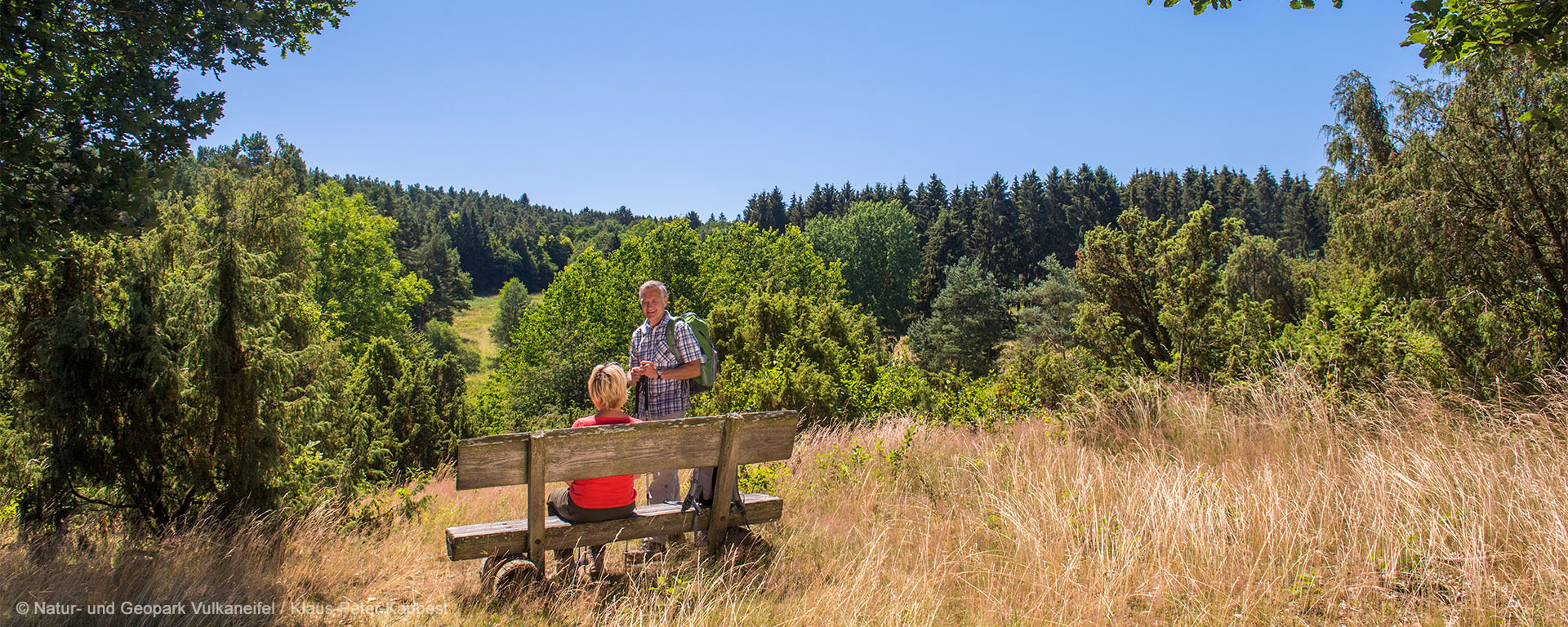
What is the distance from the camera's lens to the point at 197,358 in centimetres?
486

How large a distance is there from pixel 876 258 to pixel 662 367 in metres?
55.8

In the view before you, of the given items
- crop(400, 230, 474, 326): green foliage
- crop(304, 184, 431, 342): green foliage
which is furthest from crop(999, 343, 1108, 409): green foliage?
crop(400, 230, 474, 326): green foliage

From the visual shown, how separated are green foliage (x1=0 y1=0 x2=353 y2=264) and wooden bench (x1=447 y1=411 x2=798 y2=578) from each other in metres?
2.53

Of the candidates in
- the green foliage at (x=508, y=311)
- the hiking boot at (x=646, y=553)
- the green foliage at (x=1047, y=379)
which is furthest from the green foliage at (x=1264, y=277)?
the green foliage at (x=508, y=311)

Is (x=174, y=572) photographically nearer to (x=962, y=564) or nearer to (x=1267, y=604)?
(x=962, y=564)

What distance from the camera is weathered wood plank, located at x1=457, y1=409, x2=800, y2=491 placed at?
3.22 m

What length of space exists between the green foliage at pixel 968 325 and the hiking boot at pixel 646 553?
3927 centimetres

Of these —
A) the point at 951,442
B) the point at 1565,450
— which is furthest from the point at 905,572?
the point at 1565,450

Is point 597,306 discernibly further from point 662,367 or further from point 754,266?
point 662,367

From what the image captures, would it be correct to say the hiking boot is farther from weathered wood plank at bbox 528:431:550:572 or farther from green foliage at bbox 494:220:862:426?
green foliage at bbox 494:220:862:426

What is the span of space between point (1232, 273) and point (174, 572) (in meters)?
43.8

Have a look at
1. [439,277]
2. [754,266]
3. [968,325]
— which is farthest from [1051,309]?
[439,277]

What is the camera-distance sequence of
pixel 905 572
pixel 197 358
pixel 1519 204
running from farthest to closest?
pixel 1519 204 < pixel 197 358 < pixel 905 572

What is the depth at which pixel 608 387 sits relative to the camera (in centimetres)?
398
